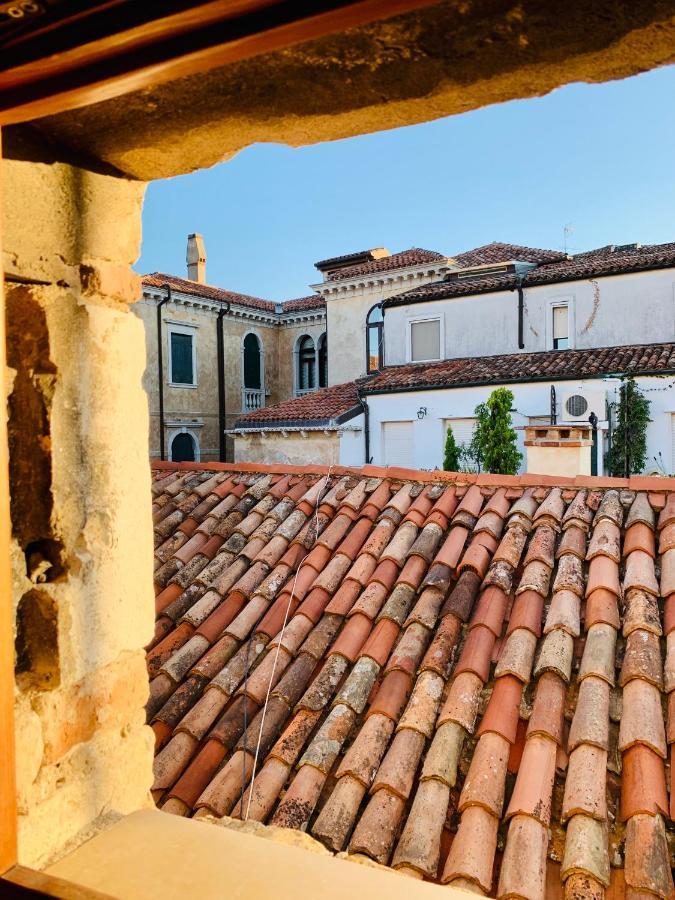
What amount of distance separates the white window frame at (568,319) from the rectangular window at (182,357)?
1114 cm

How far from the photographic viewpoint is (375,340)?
61.7ft

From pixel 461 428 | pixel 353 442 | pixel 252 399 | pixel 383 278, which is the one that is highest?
pixel 383 278

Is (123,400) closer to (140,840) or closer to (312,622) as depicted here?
(140,840)

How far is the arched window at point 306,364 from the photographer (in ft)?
74.9

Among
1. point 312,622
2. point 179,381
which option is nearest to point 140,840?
point 312,622

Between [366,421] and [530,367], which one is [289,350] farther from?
[530,367]

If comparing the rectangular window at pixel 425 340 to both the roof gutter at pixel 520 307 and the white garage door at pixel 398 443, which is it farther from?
the white garage door at pixel 398 443

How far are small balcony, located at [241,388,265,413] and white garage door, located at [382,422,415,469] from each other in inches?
309

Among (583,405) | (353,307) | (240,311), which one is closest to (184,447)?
A: (240,311)

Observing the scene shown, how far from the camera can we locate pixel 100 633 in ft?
4.56

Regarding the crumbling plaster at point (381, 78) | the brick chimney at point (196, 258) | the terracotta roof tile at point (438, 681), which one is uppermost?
the brick chimney at point (196, 258)

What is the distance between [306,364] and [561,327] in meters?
10.3

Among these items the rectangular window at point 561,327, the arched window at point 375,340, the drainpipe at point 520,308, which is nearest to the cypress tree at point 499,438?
the drainpipe at point 520,308

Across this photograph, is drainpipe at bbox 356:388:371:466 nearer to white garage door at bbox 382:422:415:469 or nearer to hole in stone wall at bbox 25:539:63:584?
white garage door at bbox 382:422:415:469
